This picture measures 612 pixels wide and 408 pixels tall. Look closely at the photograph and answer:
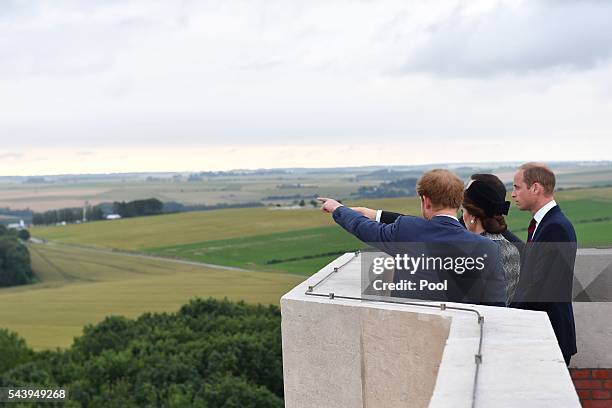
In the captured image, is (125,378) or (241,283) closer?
(125,378)

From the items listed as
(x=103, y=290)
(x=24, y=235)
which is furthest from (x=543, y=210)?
(x=24, y=235)

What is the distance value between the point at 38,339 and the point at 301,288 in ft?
168

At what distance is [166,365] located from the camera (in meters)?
27.4

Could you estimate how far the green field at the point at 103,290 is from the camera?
56438 millimetres

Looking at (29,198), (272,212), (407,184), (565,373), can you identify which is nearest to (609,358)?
(565,373)

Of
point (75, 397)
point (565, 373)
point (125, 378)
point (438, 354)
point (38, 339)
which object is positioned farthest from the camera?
point (38, 339)

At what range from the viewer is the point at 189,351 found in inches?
1216

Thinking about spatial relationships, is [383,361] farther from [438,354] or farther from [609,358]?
[609,358]

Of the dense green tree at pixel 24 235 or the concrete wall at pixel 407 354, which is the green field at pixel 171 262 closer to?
the dense green tree at pixel 24 235

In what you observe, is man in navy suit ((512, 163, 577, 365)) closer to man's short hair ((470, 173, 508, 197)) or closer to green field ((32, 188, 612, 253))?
man's short hair ((470, 173, 508, 197))

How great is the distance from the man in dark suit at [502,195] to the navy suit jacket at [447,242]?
19 cm

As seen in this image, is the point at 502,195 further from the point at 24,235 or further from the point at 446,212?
the point at 24,235

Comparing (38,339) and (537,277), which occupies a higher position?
(537,277)

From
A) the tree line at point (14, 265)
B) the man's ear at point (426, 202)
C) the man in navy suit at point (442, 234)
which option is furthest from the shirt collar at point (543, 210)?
the tree line at point (14, 265)
